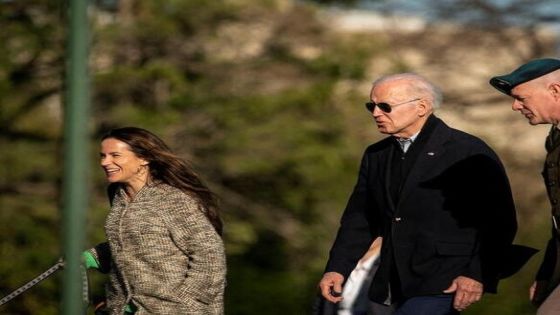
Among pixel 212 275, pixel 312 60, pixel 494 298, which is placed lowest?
pixel 494 298

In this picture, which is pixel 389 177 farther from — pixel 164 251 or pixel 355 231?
pixel 164 251

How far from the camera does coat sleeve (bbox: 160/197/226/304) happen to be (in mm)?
5805

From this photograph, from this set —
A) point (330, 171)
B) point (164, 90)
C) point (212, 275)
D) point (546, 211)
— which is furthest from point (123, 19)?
point (212, 275)

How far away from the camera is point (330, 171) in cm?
1588

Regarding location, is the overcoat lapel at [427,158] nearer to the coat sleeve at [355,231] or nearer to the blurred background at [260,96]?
the coat sleeve at [355,231]

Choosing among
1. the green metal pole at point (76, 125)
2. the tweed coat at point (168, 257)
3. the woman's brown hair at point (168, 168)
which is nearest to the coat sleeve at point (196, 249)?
the tweed coat at point (168, 257)

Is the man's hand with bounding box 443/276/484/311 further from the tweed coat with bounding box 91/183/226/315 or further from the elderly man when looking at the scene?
the tweed coat with bounding box 91/183/226/315

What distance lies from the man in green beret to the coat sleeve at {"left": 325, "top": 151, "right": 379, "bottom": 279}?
2.98 feet

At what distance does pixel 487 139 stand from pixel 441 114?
3.06ft

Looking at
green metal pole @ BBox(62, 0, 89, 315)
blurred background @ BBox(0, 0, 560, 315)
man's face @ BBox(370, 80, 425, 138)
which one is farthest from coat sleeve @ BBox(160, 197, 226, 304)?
blurred background @ BBox(0, 0, 560, 315)

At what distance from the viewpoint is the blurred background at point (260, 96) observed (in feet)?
50.5

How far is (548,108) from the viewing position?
536 cm

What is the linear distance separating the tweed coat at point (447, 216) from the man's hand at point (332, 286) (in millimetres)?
253

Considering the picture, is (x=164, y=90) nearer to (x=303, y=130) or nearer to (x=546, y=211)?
(x=303, y=130)
